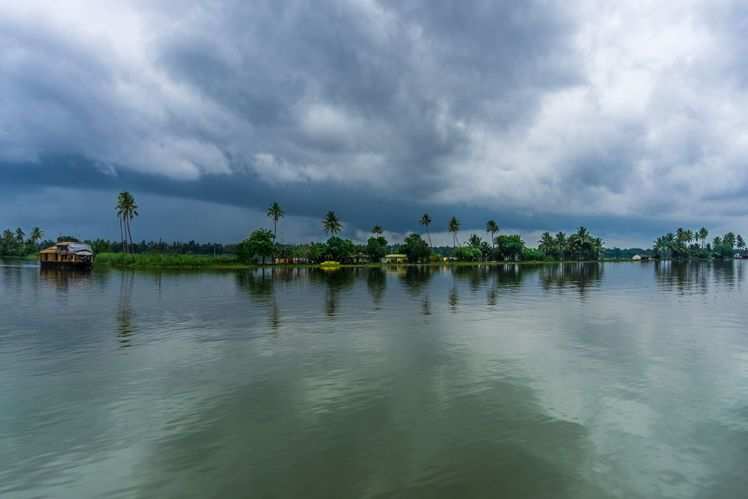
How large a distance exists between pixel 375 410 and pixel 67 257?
13412cm

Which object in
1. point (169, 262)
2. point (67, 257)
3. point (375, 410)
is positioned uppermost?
point (67, 257)

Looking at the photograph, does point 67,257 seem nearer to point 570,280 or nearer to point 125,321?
point 125,321

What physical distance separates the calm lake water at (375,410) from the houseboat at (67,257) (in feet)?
328

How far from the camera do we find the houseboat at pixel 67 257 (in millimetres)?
111169

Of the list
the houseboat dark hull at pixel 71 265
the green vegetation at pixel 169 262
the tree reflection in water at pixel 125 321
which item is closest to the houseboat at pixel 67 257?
the houseboat dark hull at pixel 71 265

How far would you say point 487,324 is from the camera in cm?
2875

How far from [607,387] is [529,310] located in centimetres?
2073

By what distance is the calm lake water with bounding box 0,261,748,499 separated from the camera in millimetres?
9328

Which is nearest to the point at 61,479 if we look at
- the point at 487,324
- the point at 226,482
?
the point at 226,482

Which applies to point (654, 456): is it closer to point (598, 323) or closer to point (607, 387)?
point (607, 387)

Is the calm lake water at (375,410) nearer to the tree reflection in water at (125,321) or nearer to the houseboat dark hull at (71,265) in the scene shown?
the tree reflection in water at (125,321)

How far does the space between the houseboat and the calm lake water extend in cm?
→ 9993

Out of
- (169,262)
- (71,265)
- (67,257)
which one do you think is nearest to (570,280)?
(169,262)

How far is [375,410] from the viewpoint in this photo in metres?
13.3
